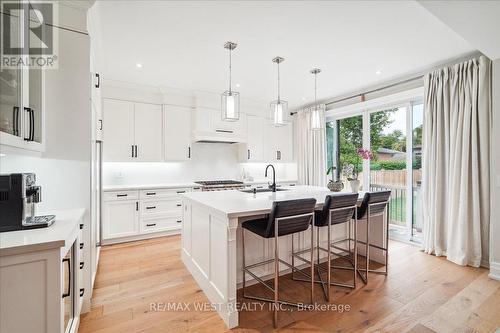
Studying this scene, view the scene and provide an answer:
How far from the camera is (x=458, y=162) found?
303cm

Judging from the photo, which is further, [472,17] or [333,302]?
[333,302]

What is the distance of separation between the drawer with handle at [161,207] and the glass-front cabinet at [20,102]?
2.48 meters

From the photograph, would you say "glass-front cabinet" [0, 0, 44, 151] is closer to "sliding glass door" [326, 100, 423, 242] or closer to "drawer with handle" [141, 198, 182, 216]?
"drawer with handle" [141, 198, 182, 216]

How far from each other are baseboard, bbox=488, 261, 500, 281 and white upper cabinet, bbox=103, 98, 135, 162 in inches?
204

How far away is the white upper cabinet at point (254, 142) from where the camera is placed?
5.35 metres

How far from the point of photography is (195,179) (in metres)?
5.09

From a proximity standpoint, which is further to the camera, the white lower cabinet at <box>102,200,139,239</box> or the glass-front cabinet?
the white lower cabinet at <box>102,200,139,239</box>

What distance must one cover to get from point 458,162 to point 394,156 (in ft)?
3.46

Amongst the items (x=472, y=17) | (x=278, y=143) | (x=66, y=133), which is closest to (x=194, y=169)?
(x=278, y=143)

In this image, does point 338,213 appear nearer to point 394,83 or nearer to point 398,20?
point 398,20

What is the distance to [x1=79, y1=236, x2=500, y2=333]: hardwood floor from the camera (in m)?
1.88

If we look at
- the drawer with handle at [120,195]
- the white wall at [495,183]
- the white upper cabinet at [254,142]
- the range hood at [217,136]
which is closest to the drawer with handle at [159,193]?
the drawer with handle at [120,195]

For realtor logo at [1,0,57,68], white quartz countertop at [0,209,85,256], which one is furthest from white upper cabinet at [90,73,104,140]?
white quartz countertop at [0,209,85,256]

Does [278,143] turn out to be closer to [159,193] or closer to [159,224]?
[159,193]
